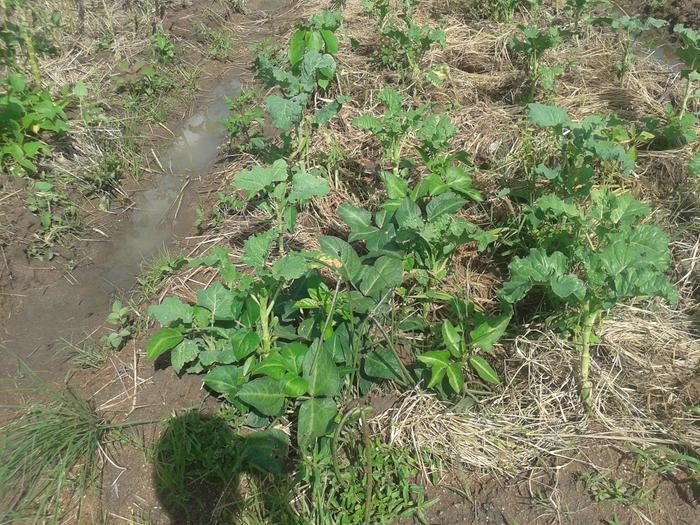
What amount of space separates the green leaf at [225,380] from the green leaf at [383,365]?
516 millimetres

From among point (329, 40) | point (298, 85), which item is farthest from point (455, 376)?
point (329, 40)

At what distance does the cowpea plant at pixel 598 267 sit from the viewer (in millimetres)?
1877

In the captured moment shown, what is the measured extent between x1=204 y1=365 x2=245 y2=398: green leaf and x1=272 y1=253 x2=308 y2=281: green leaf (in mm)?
474

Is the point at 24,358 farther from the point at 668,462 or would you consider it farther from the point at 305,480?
the point at 668,462

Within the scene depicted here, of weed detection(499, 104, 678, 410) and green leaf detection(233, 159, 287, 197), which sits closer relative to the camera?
weed detection(499, 104, 678, 410)

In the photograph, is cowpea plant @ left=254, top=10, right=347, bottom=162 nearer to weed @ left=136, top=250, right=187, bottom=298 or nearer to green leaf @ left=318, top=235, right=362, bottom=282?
green leaf @ left=318, top=235, right=362, bottom=282

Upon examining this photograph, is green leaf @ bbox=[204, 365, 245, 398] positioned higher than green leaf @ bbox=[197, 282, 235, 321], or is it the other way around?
green leaf @ bbox=[197, 282, 235, 321]

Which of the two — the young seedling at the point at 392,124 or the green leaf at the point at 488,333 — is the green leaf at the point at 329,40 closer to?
the young seedling at the point at 392,124

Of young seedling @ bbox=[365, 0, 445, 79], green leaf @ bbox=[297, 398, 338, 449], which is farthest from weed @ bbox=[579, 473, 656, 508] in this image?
young seedling @ bbox=[365, 0, 445, 79]

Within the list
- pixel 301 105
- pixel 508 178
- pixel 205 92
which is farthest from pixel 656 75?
pixel 205 92

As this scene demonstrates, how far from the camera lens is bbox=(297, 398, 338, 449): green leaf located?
2.03 metres

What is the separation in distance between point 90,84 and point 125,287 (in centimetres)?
201

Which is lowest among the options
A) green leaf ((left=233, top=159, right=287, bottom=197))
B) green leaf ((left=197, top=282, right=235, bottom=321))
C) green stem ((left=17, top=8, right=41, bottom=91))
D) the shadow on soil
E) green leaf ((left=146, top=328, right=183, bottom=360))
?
the shadow on soil

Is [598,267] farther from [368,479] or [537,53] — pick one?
[537,53]
